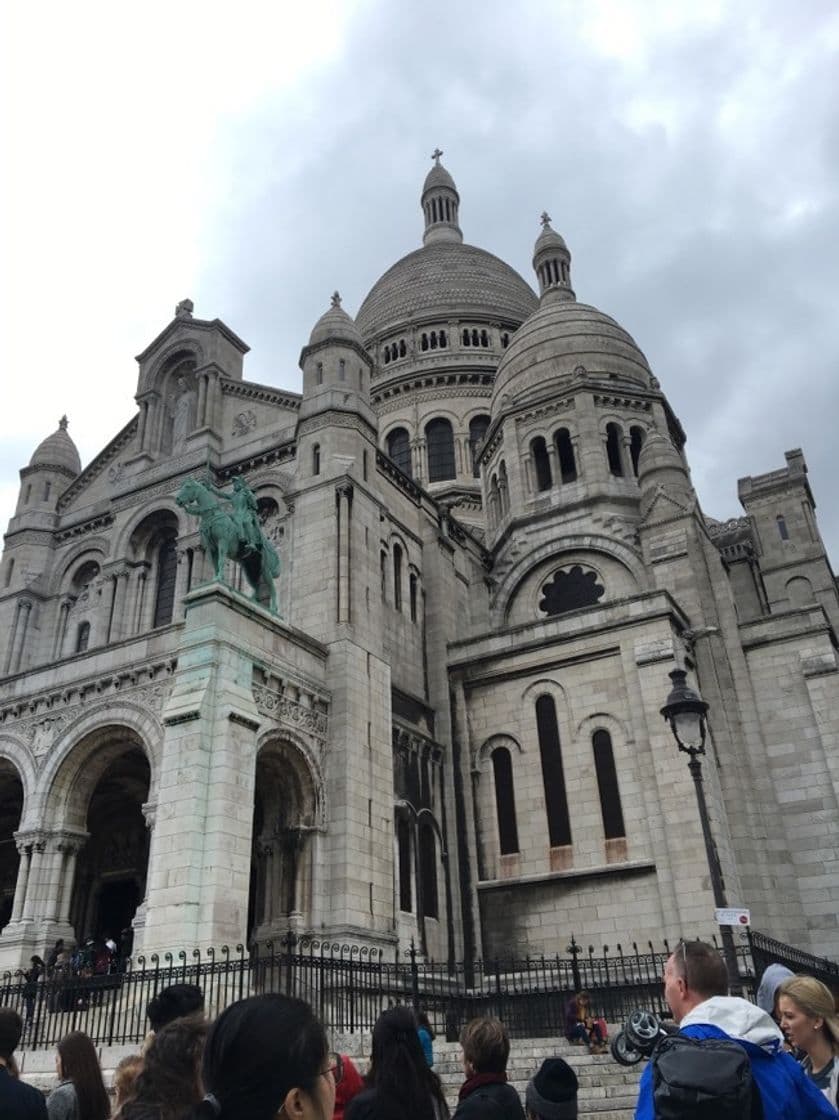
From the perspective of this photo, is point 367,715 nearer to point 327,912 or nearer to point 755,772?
→ point 327,912

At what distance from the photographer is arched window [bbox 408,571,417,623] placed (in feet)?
89.6

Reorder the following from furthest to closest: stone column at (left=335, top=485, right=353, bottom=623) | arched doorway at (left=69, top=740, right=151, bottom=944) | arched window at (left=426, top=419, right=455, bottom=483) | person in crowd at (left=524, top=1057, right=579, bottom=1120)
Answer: arched window at (left=426, top=419, right=455, bottom=483)
stone column at (left=335, top=485, right=353, bottom=623)
arched doorway at (left=69, top=740, right=151, bottom=944)
person in crowd at (left=524, top=1057, right=579, bottom=1120)

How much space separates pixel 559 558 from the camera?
102 feet

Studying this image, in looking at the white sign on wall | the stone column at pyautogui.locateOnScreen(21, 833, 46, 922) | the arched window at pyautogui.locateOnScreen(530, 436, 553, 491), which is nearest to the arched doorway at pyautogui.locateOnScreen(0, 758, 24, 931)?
the stone column at pyautogui.locateOnScreen(21, 833, 46, 922)

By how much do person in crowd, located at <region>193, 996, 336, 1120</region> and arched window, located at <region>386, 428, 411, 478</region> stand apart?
41.5 m

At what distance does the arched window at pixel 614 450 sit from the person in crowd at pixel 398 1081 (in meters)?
28.9

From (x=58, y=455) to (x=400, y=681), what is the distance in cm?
1630

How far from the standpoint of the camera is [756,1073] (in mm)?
3199

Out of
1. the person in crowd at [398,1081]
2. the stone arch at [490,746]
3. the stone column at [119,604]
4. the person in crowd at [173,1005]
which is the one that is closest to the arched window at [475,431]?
the stone arch at [490,746]

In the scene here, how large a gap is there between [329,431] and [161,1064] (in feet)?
72.6

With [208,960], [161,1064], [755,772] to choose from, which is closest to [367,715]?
[208,960]

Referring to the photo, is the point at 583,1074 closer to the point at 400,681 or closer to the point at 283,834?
the point at 283,834

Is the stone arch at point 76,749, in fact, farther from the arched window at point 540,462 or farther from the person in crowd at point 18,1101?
the arched window at point 540,462

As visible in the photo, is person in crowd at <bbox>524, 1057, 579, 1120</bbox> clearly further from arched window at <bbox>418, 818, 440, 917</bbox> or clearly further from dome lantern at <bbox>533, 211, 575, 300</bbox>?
dome lantern at <bbox>533, 211, 575, 300</bbox>
